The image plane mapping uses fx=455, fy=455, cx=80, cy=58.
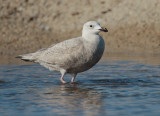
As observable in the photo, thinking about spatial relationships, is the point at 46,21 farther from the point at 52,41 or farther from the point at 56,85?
the point at 56,85

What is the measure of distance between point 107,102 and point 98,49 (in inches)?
99.8

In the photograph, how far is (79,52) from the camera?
10.6 m

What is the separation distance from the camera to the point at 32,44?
19109mm

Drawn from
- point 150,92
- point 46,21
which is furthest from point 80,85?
point 46,21

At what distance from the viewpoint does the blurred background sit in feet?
61.1

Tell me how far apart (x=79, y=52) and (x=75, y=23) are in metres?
9.67

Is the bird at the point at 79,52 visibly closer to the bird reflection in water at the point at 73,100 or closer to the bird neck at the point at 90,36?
the bird neck at the point at 90,36

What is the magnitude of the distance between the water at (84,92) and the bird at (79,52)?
428mm

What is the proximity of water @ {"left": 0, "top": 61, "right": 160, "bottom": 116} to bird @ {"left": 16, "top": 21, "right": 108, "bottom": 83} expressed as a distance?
0.43m

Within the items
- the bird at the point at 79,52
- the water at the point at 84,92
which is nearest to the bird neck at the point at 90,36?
the bird at the point at 79,52

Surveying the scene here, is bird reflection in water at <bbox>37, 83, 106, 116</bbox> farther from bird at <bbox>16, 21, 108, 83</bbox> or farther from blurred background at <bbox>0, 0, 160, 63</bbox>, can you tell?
blurred background at <bbox>0, 0, 160, 63</bbox>

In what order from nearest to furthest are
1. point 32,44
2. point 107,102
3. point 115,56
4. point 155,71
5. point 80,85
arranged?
point 107,102, point 80,85, point 155,71, point 115,56, point 32,44

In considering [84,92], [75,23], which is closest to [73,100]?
[84,92]

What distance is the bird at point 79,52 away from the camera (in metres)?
10.6
